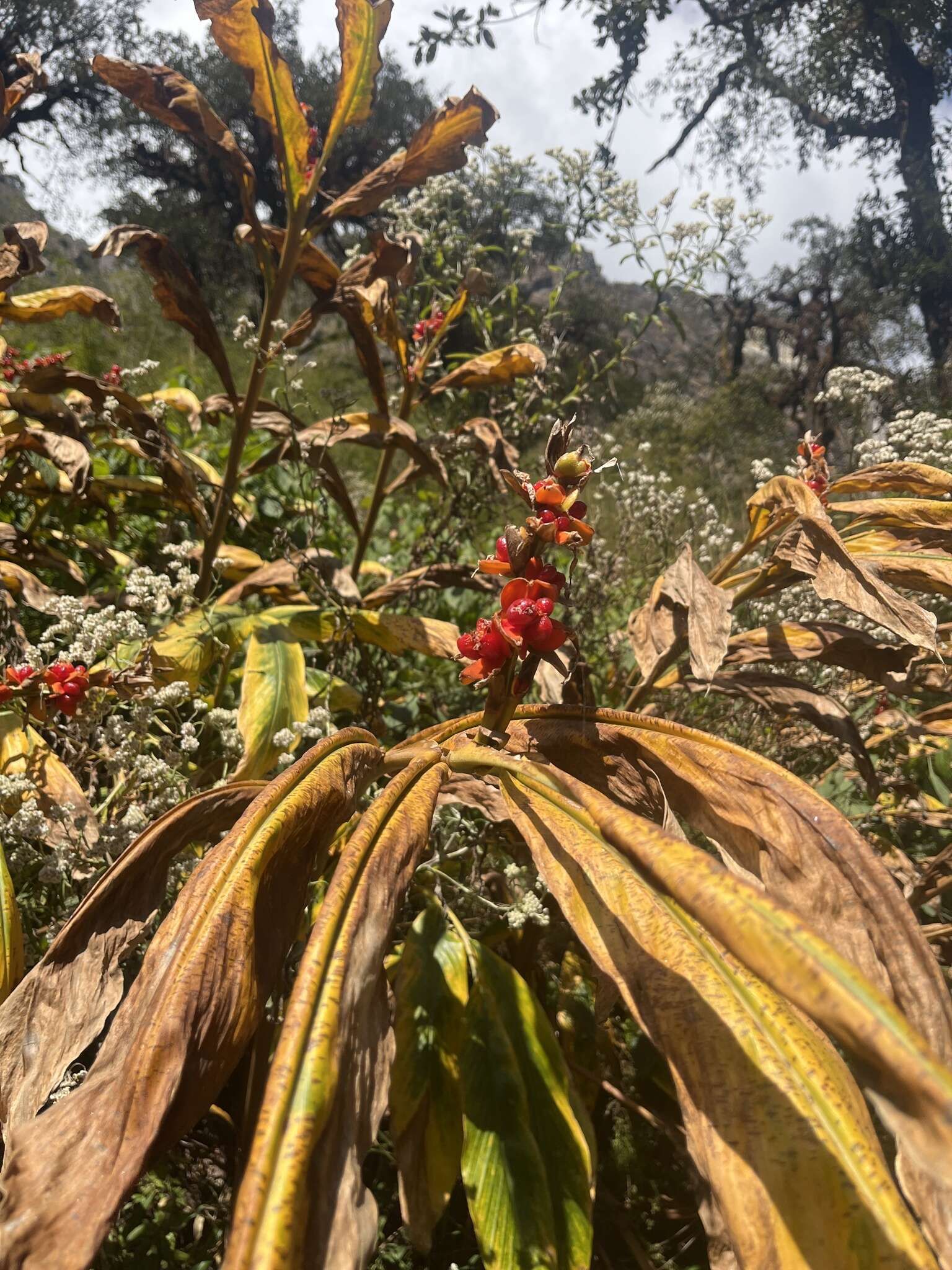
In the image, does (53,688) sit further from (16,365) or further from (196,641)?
(16,365)

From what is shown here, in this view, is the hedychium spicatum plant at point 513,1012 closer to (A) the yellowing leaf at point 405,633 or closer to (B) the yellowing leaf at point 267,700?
(B) the yellowing leaf at point 267,700

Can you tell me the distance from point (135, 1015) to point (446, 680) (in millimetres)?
1462

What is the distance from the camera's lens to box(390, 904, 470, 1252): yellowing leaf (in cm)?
86

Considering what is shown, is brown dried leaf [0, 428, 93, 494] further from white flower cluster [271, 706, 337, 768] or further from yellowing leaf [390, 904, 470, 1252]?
yellowing leaf [390, 904, 470, 1252]

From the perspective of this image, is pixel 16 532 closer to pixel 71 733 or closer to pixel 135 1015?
pixel 71 733

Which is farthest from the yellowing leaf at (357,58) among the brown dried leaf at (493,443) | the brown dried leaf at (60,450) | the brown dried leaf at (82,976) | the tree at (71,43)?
the tree at (71,43)

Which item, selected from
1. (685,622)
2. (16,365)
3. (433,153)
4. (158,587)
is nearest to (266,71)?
(433,153)

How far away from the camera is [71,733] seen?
43.9 inches

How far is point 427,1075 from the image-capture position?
0.94 m

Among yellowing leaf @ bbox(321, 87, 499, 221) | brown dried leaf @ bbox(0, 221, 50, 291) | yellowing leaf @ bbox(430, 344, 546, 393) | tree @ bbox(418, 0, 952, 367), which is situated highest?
tree @ bbox(418, 0, 952, 367)

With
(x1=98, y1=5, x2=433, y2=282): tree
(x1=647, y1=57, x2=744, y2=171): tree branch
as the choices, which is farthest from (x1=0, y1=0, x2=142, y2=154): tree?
(x1=647, y1=57, x2=744, y2=171): tree branch

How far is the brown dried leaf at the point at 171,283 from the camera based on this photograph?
4.70ft

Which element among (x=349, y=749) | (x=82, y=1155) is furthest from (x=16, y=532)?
(x=82, y=1155)

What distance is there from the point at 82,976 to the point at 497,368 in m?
1.42
